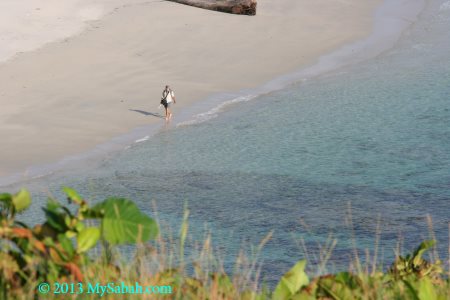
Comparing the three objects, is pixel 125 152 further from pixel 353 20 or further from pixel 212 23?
pixel 353 20

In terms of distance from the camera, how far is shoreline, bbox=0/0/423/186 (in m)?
17.5

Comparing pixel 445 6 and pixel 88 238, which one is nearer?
pixel 88 238

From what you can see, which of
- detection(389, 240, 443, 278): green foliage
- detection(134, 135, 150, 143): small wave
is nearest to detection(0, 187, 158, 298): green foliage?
detection(389, 240, 443, 278): green foliage

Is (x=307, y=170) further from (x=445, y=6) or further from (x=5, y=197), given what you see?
(x=445, y=6)

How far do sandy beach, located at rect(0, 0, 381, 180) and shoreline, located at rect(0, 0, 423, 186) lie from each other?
8.4 inches

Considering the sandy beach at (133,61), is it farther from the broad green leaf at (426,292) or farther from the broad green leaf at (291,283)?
the broad green leaf at (426,292)

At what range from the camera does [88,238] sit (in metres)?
4.43

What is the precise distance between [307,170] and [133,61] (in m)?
9.50

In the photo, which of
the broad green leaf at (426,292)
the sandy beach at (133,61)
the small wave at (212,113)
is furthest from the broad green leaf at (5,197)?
the small wave at (212,113)

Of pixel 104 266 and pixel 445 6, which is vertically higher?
pixel 445 6

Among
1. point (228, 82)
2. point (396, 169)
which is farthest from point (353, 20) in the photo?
point (396, 169)

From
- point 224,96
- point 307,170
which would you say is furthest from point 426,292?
point 224,96

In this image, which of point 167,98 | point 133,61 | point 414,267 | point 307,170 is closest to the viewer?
point 414,267

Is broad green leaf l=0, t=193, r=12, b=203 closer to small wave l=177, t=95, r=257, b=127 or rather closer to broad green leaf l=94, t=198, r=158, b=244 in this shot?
broad green leaf l=94, t=198, r=158, b=244
